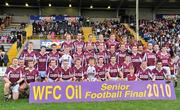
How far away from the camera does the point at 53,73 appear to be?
1255 cm

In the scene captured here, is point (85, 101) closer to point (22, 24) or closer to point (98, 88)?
point (98, 88)

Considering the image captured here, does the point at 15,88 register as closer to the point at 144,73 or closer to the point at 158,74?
the point at 144,73

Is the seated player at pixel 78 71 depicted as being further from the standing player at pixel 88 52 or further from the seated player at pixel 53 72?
the standing player at pixel 88 52

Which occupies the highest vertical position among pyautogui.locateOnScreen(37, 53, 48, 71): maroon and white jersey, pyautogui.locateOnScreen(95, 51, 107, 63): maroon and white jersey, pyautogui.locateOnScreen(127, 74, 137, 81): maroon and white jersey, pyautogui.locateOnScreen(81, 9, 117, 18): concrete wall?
pyautogui.locateOnScreen(81, 9, 117, 18): concrete wall

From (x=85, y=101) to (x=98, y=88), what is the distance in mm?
495

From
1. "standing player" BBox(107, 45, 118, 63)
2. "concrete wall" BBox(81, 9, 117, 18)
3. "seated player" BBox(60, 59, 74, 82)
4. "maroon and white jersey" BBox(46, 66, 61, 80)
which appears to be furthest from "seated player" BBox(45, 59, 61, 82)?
"concrete wall" BBox(81, 9, 117, 18)

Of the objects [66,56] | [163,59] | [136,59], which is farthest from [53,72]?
[163,59]

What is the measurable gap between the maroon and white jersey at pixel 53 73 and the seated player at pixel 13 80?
901 millimetres

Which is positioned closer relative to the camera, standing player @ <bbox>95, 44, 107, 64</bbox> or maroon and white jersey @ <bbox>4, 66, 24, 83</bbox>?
maroon and white jersey @ <bbox>4, 66, 24, 83</bbox>

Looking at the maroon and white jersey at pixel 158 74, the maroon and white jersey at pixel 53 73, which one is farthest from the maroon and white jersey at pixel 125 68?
the maroon and white jersey at pixel 53 73

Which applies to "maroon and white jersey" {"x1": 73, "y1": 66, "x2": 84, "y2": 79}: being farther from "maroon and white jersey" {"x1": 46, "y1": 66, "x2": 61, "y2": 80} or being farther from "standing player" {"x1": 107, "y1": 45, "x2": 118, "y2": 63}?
"standing player" {"x1": 107, "y1": 45, "x2": 118, "y2": 63}

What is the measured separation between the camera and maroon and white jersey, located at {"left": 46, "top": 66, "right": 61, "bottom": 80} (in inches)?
492

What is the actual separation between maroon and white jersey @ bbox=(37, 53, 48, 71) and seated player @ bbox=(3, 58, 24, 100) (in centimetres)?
165

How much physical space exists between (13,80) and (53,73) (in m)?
1.20
